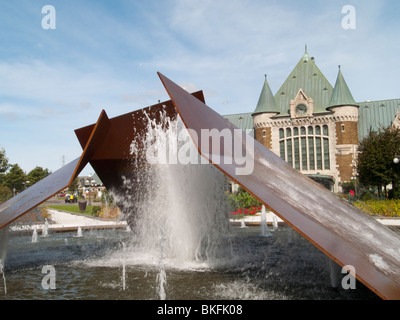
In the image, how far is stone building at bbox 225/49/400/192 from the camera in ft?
154

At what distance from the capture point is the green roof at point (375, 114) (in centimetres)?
4953

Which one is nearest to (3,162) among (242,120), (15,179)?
(15,179)

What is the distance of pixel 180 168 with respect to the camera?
8.53 meters

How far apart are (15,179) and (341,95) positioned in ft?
151

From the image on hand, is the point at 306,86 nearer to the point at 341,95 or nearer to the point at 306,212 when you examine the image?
the point at 341,95

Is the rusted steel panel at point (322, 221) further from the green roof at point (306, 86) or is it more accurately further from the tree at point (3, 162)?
the tree at point (3, 162)

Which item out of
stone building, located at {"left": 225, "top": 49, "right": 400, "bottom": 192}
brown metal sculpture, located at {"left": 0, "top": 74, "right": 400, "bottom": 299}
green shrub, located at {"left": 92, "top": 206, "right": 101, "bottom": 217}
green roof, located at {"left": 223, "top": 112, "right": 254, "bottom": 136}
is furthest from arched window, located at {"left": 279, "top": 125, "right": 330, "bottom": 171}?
brown metal sculpture, located at {"left": 0, "top": 74, "right": 400, "bottom": 299}

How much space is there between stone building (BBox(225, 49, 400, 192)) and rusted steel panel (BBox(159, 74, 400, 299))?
140 feet

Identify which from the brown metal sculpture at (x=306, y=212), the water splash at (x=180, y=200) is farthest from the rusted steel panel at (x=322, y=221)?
the water splash at (x=180, y=200)

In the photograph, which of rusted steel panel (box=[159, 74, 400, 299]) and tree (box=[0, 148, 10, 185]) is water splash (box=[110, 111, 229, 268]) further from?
tree (box=[0, 148, 10, 185])

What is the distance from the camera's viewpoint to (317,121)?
4881 centimetres
